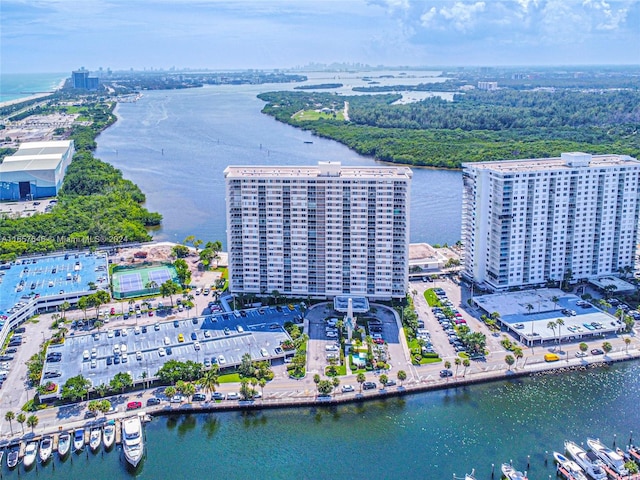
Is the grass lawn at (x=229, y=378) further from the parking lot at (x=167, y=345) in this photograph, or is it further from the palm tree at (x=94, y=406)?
the palm tree at (x=94, y=406)

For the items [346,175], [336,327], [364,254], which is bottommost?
[336,327]

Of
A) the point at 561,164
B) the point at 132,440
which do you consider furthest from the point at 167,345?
the point at 561,164

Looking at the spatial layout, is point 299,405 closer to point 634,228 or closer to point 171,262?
point 171,262

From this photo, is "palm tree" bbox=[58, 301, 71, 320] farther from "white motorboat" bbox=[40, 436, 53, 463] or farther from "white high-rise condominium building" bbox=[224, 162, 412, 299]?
"white motorboat" bbox=[40, 436, 53, 463]

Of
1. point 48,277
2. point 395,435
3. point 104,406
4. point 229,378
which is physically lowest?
Answer: point 395,435

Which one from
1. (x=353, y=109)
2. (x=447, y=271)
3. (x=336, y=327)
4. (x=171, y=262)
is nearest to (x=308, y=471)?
(x=336, y=327)

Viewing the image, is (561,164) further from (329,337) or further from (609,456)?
(609,456)
